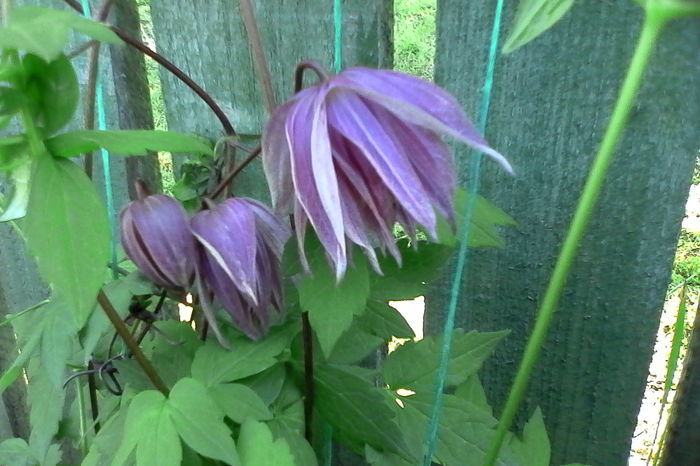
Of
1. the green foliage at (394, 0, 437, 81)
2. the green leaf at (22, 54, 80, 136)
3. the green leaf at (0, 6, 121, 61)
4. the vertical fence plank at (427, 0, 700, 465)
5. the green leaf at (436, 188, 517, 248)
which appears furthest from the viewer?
the green foliage at (394, 0, 437, 81)

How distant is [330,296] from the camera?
465 millimetres

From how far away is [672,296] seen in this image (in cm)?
168

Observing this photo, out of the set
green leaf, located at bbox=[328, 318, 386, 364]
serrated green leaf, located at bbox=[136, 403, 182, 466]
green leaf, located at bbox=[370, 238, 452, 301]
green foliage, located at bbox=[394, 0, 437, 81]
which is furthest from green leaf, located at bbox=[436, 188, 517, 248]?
green foliage, located at bbox=[394, 0, 437, 81]

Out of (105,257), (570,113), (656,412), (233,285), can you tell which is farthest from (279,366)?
(656,412)

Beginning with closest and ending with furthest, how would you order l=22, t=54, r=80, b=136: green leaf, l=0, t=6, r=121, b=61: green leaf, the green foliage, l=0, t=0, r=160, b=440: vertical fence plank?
l=0, t=6, r=121, b=61: green leaf < l=22, t=54, r=80, b=136: green leaf < l=0, t=0, r=160, b=440: vertical fence plank < the green foliage

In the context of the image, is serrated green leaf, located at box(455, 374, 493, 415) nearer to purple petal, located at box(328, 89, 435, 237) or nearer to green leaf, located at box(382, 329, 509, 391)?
green leaf, located at box(382, 329, 509, 391)

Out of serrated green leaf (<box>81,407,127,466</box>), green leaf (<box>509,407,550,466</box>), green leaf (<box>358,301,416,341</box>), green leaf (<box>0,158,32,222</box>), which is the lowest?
green leaf (<box>509,407,550,466</box>)

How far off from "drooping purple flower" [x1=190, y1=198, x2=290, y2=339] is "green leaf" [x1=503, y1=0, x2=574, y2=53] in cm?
23

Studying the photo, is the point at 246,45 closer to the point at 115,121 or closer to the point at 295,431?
the point at 115,121

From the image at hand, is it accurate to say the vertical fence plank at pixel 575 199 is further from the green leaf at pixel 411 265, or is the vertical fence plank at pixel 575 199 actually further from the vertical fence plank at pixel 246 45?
the green leaf at pixel 411 265

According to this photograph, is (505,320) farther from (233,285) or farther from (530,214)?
(233,285)

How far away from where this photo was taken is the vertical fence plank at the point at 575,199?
0.63m

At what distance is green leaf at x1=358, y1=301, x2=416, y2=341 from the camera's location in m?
0.62

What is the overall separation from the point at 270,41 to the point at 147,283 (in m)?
0.27
